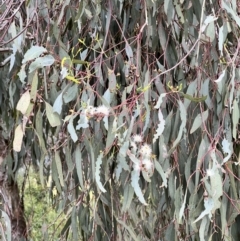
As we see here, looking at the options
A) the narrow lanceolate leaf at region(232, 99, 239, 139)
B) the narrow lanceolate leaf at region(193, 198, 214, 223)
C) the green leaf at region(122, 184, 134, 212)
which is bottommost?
the narrow lanceolate leaf at region(193, 198, 214, 223)

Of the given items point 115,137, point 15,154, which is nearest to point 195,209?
point 115,137

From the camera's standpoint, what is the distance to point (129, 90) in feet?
3.22

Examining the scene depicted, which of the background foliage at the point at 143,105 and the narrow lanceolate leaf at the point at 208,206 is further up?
the background foliage at the point at 143,105

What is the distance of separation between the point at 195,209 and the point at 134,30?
44 cm

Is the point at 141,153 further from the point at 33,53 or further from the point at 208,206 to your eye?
the point at 33,53

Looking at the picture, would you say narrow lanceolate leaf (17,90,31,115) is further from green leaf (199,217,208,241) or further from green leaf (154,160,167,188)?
green leaf (199,217,208,241)

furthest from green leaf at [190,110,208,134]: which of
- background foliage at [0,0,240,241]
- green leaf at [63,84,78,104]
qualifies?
green leaf at [63,84,78,104]

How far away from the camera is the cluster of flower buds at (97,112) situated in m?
0.90

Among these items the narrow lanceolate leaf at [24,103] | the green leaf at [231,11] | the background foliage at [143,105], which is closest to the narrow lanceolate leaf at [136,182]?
the background foliage at [143,105]

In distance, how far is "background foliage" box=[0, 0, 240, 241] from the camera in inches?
37.2

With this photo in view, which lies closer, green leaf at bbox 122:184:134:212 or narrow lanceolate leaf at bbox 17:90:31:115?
narrow lanceolate leaf at bbox 17:90:31:115

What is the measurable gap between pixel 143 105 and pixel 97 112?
4.1 inches

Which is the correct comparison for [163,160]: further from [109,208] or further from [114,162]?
[109,208]

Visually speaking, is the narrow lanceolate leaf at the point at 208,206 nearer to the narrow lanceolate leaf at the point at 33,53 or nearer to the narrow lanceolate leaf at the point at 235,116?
the narrow lanceolate leaf at the point at 235,116
